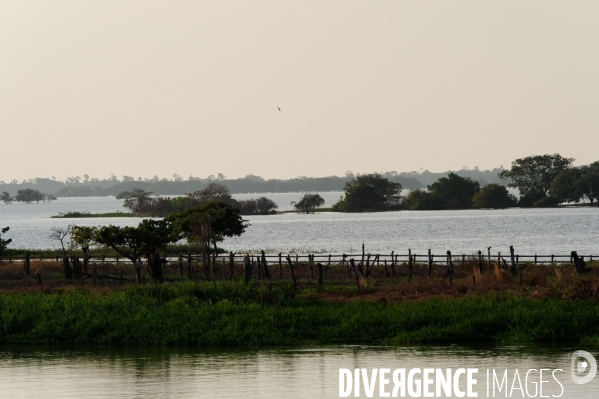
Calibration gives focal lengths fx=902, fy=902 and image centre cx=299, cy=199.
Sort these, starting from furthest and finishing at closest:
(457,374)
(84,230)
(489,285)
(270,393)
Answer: (84,230) → (489,285) → (457,374) → (270,393)

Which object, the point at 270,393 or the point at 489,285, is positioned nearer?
the point at 270,393

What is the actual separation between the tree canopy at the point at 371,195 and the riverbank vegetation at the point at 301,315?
141413mm

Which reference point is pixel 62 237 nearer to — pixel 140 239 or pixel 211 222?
pixel 211 222

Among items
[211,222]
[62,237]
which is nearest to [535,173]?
[62,237]

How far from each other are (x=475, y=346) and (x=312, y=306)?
682cm

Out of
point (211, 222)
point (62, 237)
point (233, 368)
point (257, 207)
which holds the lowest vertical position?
A: point (233, 368)

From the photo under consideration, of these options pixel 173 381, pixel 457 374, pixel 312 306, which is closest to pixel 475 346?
pixel 457 374

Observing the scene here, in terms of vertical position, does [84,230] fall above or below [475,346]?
above

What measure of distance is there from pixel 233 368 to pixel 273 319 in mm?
5250

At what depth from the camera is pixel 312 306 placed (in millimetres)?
31891

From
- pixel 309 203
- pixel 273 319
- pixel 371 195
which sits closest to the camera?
pixel 273 319

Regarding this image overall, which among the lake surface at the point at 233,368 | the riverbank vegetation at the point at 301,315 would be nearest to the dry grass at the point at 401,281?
the riverbank vegetation at the point at 301,315

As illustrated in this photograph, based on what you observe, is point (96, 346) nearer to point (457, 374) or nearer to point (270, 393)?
point (270, 393)

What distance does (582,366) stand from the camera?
23.5 metres
